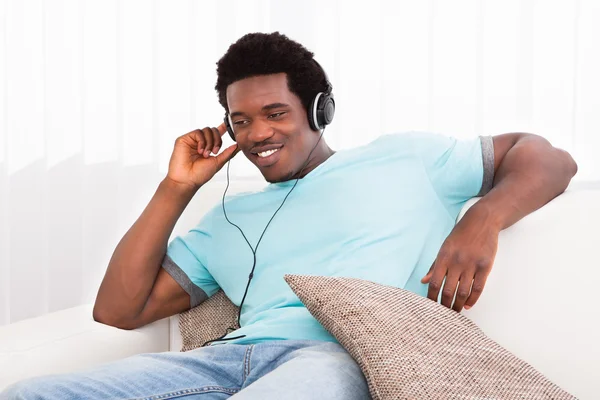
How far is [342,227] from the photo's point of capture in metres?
1.45

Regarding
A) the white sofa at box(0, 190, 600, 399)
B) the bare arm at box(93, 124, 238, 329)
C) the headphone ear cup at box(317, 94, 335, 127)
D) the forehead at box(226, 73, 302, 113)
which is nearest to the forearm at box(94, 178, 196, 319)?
the bare arm at box(93, 124, 238, 329)

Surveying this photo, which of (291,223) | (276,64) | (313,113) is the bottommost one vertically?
(291,223)

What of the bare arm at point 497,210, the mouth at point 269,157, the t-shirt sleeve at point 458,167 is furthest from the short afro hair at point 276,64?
the bare arm at point 497,210

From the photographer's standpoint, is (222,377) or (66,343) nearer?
(222,377)

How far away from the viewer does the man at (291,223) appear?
4.18 feet

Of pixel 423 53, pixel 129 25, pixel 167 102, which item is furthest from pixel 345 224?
pixel 129 25

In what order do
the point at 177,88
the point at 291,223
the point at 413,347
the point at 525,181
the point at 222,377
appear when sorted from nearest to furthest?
the point at 413,347 → the point at 222,377 → the point at 525,181 → the point at 291,223 → the point at 177,88

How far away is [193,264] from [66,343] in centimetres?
33

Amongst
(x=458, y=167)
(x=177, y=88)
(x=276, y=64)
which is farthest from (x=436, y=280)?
(x=177, y=88)

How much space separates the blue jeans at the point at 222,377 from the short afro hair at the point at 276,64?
0.58m

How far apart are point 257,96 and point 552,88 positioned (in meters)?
0.78

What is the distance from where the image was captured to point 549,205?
1.40m

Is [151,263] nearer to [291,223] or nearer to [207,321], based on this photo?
[207,321]

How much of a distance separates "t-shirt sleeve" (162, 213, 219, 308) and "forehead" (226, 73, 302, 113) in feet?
0.86
